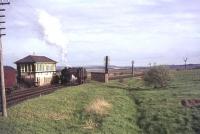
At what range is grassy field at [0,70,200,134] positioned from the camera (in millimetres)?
30109

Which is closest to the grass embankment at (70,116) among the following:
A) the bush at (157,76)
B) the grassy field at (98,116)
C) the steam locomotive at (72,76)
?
the grassy field at (98,116)

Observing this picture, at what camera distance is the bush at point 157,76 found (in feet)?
199

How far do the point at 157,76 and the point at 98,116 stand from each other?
Result: 87.5 ft

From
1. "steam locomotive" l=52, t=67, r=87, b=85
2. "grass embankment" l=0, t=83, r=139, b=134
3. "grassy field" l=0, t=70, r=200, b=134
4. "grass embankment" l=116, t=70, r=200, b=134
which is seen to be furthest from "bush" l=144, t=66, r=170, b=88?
"grass embankment" l=0, t=83, r=139, b=134

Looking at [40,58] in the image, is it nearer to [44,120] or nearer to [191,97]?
[191,97]

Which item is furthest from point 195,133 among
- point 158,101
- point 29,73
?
point 29,73

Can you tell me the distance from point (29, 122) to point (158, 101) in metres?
17.7

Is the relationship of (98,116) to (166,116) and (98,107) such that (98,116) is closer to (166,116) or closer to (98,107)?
(98,107)

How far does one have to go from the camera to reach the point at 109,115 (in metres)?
36.2

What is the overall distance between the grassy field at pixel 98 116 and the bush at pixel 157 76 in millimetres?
15271

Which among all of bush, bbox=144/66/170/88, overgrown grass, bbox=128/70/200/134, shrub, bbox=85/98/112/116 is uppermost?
bush, bbox=144/66/170/88

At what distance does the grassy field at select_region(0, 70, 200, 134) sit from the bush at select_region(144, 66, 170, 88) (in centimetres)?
1527

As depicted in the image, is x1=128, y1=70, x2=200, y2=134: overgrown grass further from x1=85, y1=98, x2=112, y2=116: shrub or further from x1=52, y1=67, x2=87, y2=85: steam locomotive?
x1=52, y1=67, x2=87, y2=85: steam locomotive

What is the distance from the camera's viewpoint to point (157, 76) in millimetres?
60438
